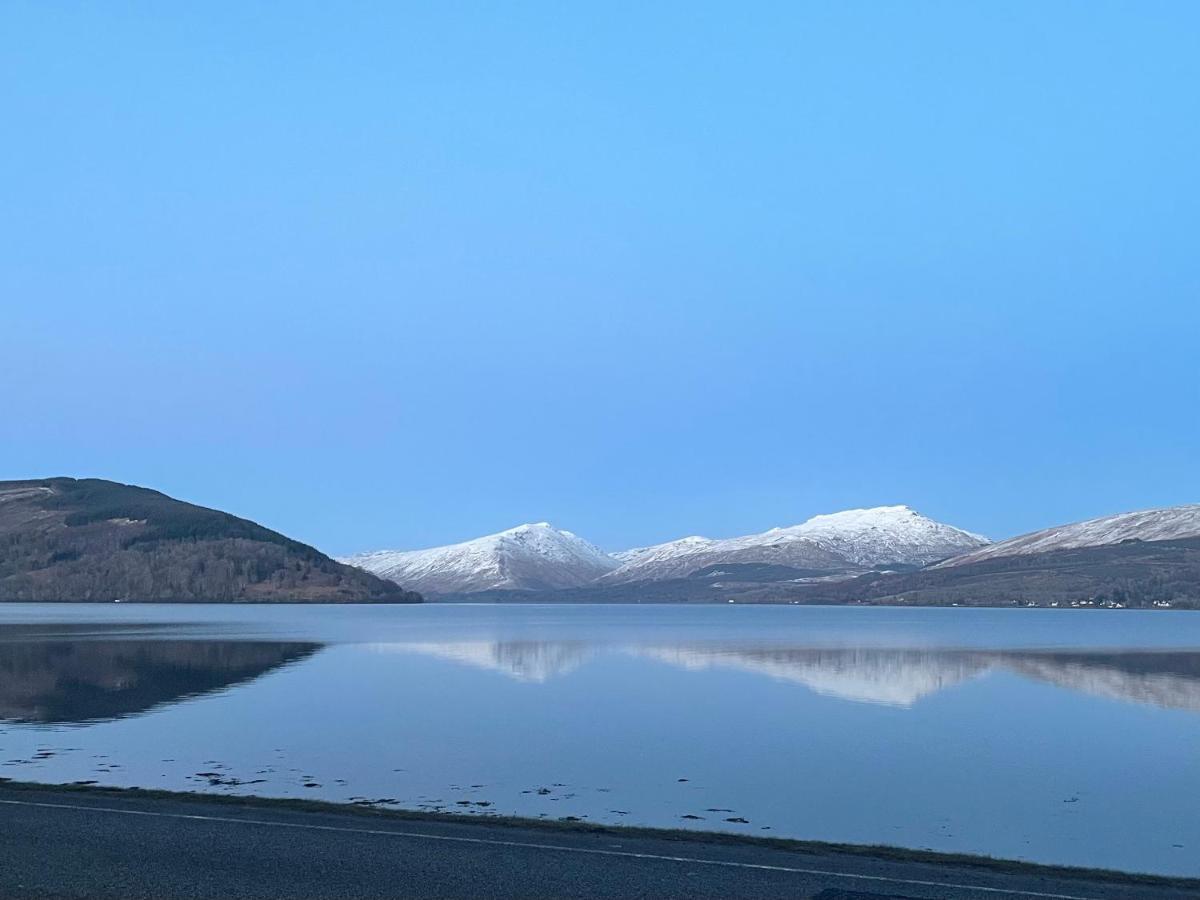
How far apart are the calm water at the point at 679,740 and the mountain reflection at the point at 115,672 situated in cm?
34

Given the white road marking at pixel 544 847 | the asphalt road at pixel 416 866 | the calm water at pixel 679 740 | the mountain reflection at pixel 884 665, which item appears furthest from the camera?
the mountain reflection at pixel 884 665

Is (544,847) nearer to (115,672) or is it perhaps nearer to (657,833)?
(657,833)

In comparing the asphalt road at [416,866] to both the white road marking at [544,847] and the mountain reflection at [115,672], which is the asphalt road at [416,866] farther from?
the mountain reflection at [115,672]

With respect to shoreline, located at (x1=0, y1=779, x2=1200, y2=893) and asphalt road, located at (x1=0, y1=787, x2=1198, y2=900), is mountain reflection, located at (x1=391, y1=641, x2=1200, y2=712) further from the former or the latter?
asphalt road, located at (x1=0, y1=787, x2=1198, y2=900)

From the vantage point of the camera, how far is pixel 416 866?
20.0m

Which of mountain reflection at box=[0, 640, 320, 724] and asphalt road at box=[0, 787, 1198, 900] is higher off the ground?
mountain reflection at box=[0, 640, 320, 724]

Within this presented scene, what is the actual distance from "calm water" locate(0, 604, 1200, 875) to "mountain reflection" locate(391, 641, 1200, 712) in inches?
21.9

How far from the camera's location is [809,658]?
9331 cm

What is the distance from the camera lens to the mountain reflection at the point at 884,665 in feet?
215

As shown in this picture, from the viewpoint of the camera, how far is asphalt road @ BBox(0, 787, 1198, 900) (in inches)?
722

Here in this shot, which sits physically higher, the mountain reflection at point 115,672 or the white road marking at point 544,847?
the mountain reflection at point 115,672

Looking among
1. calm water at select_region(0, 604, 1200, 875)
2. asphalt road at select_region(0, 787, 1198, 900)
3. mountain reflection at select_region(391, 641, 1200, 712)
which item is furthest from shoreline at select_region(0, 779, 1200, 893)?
mountain reflection at select_region(391, 641, 1200, 712)

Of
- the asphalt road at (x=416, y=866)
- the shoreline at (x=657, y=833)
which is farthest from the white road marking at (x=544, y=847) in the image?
the shoreline at (x=657, y=833)

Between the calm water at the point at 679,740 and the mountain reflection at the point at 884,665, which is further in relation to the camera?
the mountain reflection at the point at 884,665
